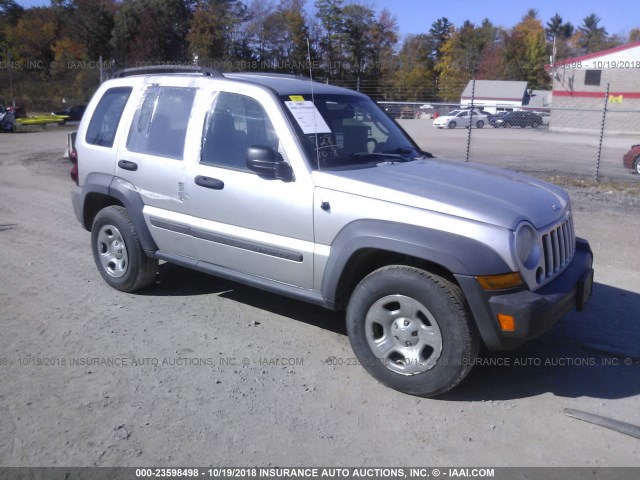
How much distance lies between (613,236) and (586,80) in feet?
127

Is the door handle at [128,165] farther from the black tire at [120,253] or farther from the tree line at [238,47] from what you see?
the tree line at [238,47]

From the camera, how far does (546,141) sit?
30.1 meters

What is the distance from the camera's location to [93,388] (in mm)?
4109

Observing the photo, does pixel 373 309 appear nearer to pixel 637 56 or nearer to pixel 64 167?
pixel 64 167

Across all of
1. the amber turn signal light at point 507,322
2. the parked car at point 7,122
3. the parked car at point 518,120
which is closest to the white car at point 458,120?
the parked car at point 518,120

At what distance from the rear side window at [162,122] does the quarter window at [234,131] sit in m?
0.28

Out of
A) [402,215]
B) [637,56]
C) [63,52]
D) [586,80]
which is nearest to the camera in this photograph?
[402,215]

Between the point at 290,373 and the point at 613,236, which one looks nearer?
the point at 290,373

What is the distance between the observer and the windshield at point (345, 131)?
459 centimetres

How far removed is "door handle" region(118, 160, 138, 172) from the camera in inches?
214

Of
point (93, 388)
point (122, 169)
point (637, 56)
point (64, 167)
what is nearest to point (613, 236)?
point (122, 169)

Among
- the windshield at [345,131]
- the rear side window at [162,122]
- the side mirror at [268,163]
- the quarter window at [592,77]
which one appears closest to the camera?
the side mirror at [268,163]

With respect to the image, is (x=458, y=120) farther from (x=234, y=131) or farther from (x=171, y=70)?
(x=234, y=131)

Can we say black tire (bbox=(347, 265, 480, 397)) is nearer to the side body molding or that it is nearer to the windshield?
the side body molding
